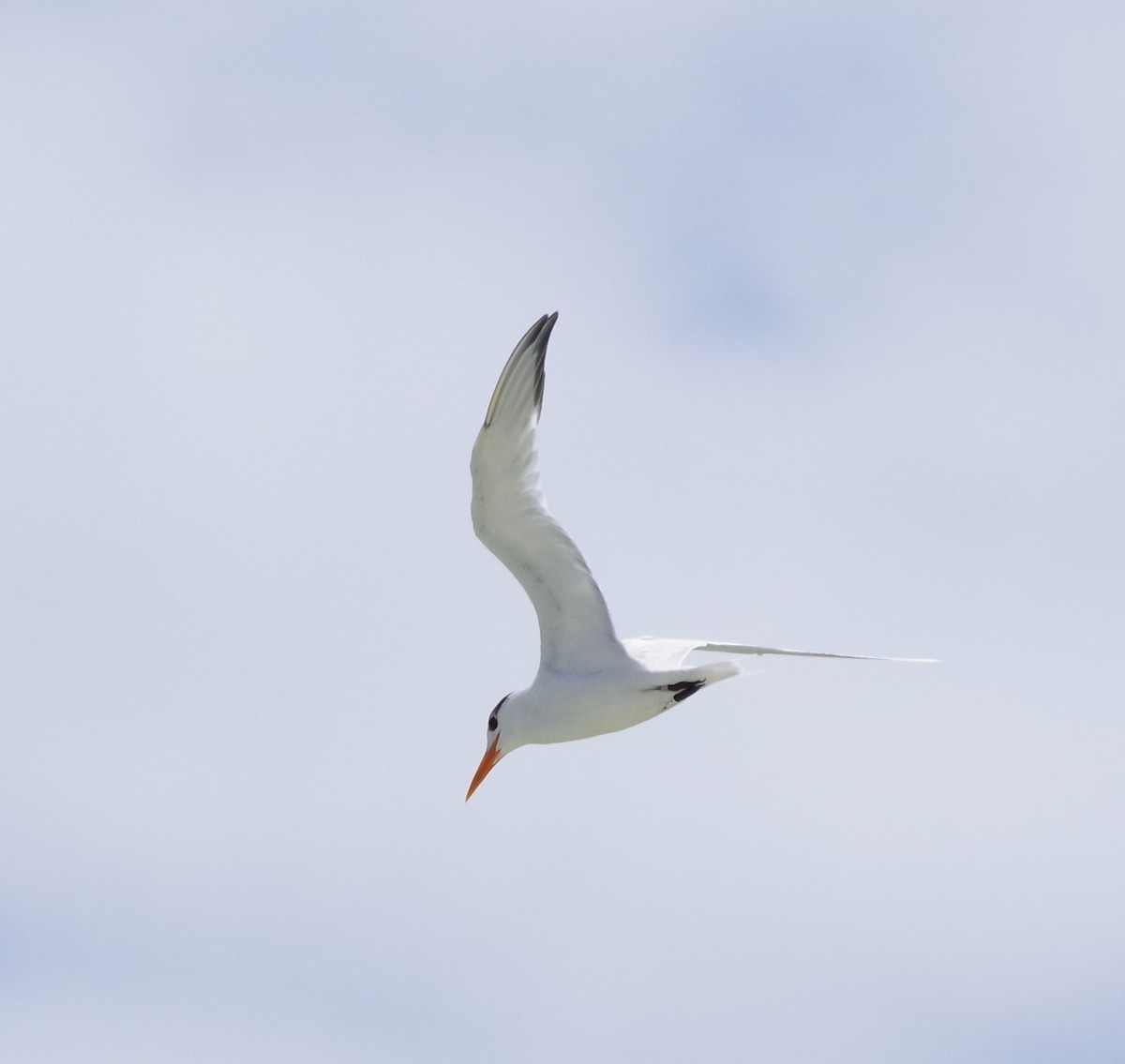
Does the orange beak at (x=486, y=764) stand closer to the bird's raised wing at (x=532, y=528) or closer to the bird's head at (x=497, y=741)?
the bird's head at (x=497, y=741)

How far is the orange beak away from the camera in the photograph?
16125 mm

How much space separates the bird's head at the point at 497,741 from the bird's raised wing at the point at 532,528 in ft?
1.74

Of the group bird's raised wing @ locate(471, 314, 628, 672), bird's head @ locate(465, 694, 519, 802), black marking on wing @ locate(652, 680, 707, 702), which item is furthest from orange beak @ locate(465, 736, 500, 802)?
black marking on wing @ locate(652, 680, 707, 702)

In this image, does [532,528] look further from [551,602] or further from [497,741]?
A: [497,741]

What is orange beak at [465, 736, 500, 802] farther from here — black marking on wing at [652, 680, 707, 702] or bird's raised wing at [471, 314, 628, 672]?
black marking on wing at [652, 680, 707, 702]

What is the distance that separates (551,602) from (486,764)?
1504 mm

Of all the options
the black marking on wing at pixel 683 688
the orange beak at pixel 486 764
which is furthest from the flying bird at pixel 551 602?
the orange beak at pixel 486 764

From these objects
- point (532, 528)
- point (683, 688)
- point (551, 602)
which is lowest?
point (683, 688)

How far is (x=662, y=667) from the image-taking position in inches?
601

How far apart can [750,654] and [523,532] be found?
5.65 ft

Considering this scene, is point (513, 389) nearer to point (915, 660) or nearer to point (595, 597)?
point (595, 597)

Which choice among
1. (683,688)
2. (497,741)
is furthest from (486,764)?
(683,688)

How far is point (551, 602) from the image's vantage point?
50.4 ft

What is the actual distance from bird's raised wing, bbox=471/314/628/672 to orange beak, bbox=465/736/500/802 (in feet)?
2.84
